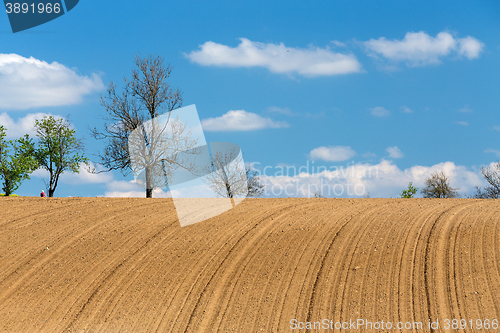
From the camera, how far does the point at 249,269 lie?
11.8 meters

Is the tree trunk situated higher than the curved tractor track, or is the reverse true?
the tree trunk

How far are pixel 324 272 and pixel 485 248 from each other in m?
5.12

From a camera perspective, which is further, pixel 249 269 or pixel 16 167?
A: pixel 16 167

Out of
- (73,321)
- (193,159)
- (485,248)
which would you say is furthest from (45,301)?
(193,159)

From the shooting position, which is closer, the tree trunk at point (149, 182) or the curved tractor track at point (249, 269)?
the curved tractor track at point (249, 269)

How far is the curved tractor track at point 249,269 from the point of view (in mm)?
9984

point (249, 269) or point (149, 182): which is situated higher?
point (149, 182)

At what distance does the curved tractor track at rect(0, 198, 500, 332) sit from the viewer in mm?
9984

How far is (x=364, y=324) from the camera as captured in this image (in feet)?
31.1

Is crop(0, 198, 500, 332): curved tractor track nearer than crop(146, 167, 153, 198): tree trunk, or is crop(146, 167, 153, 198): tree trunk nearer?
crop(0, 198, 500, 332): curved tractor track

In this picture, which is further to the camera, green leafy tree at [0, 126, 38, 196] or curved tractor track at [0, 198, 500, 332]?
green leafy tree at [0, 126, 38, 196]

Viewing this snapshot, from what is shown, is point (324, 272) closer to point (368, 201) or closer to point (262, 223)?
point (262, 223)

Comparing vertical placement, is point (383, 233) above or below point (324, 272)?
above

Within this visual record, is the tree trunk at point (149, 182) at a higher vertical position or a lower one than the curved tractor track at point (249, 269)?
higher
